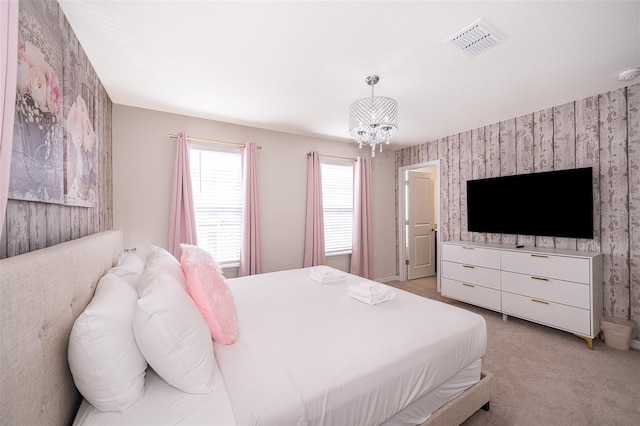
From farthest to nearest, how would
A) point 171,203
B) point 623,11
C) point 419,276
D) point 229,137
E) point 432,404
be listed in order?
point 419,276, point 229,137, point 171,203, point 623,11, point 432,404

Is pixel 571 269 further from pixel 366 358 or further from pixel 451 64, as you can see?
pixel 366 358

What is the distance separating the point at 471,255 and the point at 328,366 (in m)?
2.92

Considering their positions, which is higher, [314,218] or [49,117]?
[49,117]

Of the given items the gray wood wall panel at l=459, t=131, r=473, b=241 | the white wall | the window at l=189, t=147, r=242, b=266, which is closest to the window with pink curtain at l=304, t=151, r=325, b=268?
the white wall

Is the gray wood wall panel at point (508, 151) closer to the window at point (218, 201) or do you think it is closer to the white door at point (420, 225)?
the white door at point (420, 225)

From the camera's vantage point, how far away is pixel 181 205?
9.74 ft

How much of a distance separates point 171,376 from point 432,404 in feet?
4.27

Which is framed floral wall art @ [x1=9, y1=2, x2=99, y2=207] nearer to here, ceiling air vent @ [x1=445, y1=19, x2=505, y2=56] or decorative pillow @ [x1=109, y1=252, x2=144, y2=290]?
decorative pillow @ [x1=109, y1=252, x2=144, y2=290]

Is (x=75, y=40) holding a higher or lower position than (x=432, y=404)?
higher

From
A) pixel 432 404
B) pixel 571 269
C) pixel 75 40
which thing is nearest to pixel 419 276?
pixel 571 269

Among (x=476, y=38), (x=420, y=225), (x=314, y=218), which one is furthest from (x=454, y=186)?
(x=476, y=38)

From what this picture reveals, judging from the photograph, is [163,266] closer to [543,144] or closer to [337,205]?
[337,205]

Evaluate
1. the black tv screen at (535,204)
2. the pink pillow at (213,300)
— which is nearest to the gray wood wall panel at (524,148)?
the black tv screen at (535,204)

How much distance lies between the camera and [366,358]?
4.06ft
